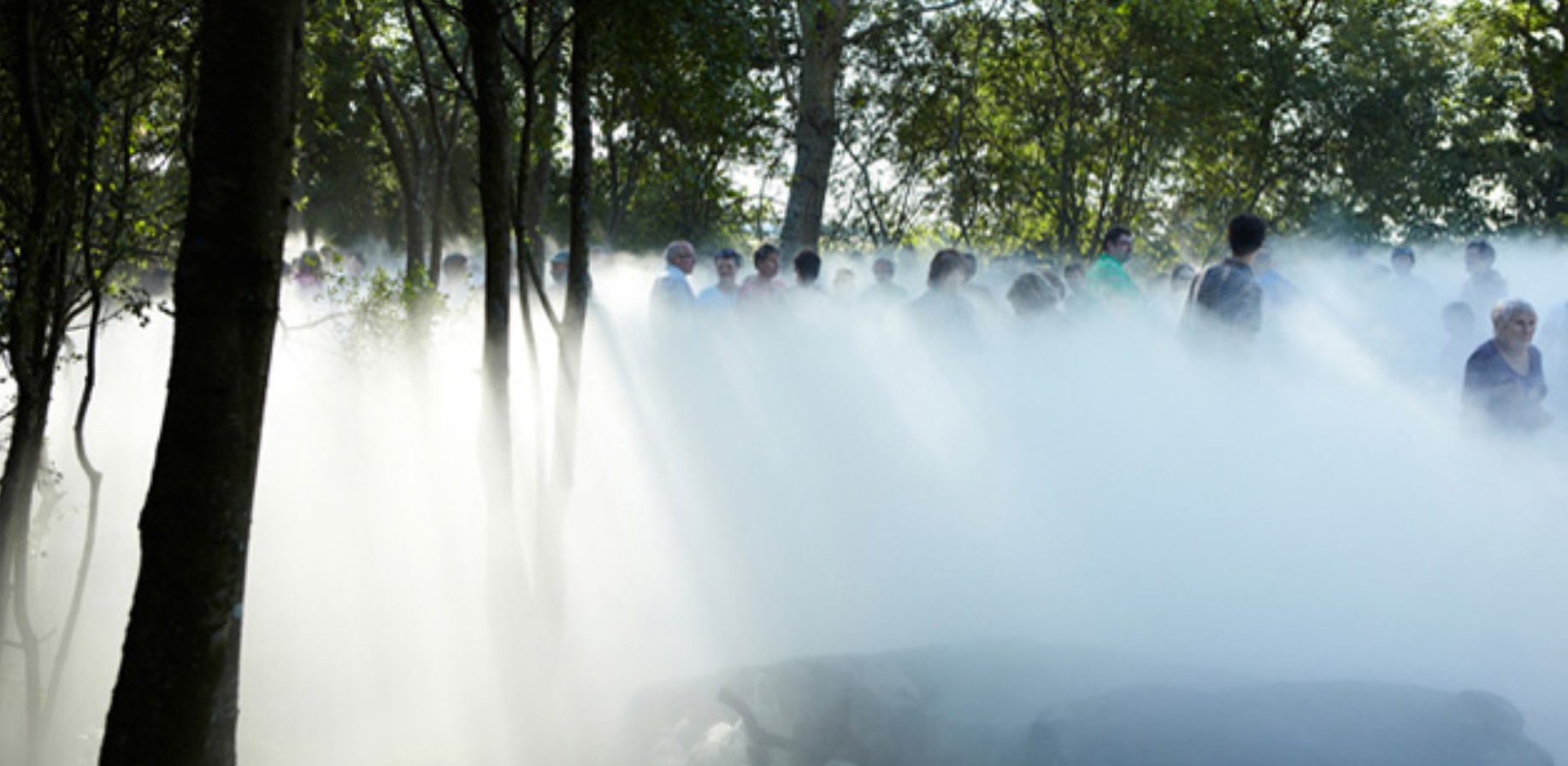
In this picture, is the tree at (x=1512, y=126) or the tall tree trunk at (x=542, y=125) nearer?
the tall tree trunk at (x=542, y=125)

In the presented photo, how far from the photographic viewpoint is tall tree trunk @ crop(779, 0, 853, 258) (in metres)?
20.5

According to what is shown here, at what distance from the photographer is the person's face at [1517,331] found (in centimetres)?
880

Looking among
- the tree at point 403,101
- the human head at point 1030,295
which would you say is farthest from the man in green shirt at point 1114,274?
the tree at point 403,101

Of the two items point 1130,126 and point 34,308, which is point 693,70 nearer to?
point 34,308

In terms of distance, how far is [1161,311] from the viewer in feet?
48.5

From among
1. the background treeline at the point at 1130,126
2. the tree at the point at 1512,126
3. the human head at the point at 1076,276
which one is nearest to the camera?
the human head at the point at 1076,276

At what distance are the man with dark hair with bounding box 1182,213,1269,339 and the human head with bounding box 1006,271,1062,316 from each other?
9.63 ft

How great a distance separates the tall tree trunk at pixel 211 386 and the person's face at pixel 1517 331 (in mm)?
7440

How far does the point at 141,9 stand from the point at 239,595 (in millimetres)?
4901

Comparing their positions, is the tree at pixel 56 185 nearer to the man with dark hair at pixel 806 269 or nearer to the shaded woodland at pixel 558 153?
the shaded woodland at pixel 558 153

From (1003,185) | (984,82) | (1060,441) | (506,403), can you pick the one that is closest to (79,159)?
(506,403)

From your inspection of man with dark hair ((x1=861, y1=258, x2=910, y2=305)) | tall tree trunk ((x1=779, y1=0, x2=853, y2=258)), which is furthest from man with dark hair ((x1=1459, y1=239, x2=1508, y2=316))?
tall tree trunk ((x1=779, y1=0, x2=853, y2=258))

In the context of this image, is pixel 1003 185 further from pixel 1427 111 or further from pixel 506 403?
pixel 506 403

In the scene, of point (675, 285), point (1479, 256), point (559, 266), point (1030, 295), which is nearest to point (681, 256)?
point (675, 285)
